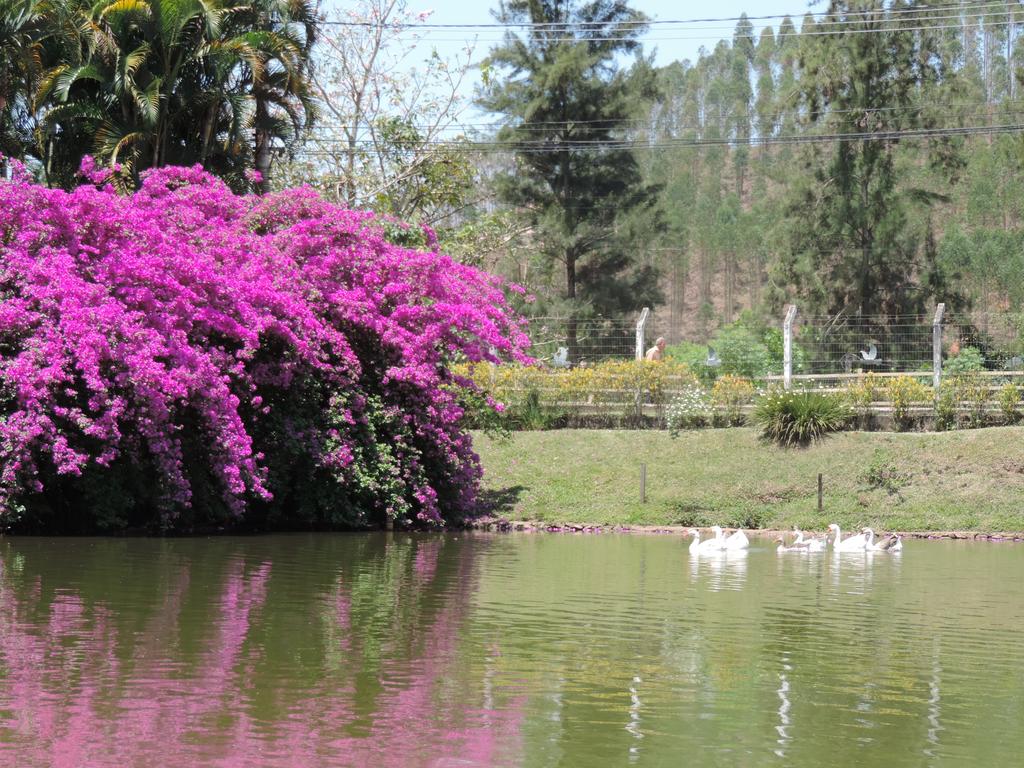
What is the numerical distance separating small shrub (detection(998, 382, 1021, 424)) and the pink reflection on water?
19.2 meters

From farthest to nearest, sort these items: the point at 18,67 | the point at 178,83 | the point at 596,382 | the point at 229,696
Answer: the point at 596,382 → the point at 178,83 → the point at 18,67 → the point at 229,696

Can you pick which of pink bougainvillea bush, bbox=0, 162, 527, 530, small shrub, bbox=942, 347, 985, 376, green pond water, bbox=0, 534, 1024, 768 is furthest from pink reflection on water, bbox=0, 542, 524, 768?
small shrub, bbox=942, 347, 985, 376

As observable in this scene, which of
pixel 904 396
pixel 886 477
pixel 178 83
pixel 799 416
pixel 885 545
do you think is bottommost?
pixel 885 545

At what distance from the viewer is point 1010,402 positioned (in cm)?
2891

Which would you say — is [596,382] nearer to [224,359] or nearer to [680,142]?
[224,359]

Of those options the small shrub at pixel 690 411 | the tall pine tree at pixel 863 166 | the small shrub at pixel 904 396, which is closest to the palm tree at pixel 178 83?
the small shrub at pixel 690 411

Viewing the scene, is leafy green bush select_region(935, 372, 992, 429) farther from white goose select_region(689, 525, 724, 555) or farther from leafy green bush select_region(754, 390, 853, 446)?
white goose select_region(689, 525, 724, 555)

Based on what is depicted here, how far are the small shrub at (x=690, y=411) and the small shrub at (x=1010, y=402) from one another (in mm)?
6210

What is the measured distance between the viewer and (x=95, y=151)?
2745 cm

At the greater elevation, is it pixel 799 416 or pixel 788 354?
pixel 788 354

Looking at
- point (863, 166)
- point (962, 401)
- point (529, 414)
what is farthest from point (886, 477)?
point (863, 166)

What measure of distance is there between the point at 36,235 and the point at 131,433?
3250mm

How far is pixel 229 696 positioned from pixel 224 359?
12441 mm

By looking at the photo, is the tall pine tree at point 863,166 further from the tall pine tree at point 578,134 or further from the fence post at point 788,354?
the fence post at point 788,354
